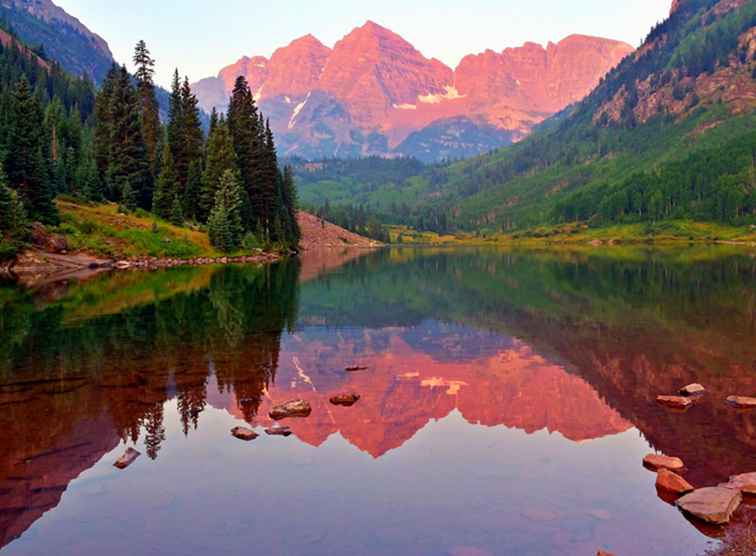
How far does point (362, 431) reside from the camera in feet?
81.7

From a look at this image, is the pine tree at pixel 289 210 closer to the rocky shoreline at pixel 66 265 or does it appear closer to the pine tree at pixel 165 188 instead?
the pine tree at pixel 165 188

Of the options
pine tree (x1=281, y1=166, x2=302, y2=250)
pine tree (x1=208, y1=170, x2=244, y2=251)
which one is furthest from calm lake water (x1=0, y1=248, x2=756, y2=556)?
pine tree (x1=281, y1=166, x2=302, y2=250)

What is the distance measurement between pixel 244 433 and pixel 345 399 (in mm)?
5938

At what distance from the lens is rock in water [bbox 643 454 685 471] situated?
21.2 meters

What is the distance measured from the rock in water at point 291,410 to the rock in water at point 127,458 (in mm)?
6252

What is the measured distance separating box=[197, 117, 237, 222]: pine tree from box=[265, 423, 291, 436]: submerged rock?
351 ft

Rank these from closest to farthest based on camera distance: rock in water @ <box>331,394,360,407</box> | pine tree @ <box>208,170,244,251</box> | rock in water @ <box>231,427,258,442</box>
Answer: rock in water @ <box>231,427,258,442</box> < rock in water @ <box>331,394,360,407</box> < pine tree @ <box>208,170,244,251</box>

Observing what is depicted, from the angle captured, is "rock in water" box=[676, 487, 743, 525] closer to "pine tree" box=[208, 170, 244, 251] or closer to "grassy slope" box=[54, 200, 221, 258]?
"grassy slope" box=[54, 200, 221, 258]

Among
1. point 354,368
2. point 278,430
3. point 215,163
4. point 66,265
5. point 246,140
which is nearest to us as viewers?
point 278,430

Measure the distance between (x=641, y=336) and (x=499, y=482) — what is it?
1169 inches

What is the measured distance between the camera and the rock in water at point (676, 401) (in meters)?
28.0

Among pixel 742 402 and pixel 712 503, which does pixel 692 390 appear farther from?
pixel 712 503

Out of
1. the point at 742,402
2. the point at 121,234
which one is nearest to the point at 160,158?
the point at 121,234

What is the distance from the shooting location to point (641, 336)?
45.5 m
